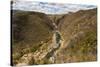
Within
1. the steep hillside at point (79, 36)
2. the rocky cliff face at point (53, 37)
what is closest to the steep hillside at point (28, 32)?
the rocky cliff face at point (53, 37)

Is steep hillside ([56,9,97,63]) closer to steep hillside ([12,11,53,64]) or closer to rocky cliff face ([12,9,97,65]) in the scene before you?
rocky cliff face ([12,9,97,65])

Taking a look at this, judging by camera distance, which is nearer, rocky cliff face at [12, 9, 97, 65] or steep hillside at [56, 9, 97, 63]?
rocky cliff face at [12, 9, 97, 65]

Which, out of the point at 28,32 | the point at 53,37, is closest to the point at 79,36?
the point at 53,37

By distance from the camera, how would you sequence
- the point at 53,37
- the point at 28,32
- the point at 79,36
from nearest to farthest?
the point at 28,32, the point at 53,37, the point at 79,36

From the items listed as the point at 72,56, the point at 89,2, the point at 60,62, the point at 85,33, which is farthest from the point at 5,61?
the point at 89,2

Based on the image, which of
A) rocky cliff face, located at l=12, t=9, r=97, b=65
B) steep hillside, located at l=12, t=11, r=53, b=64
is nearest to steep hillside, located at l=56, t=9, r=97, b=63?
rocky cliff face, located at l=12, t=9, r=97, b=65

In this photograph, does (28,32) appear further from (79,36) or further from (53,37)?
(79,36)

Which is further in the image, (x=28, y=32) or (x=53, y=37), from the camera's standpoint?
(x=53, y=37)

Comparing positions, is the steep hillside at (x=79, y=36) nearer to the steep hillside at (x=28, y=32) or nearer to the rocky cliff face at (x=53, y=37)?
the rocky cliff face at (x=53, y=37)
